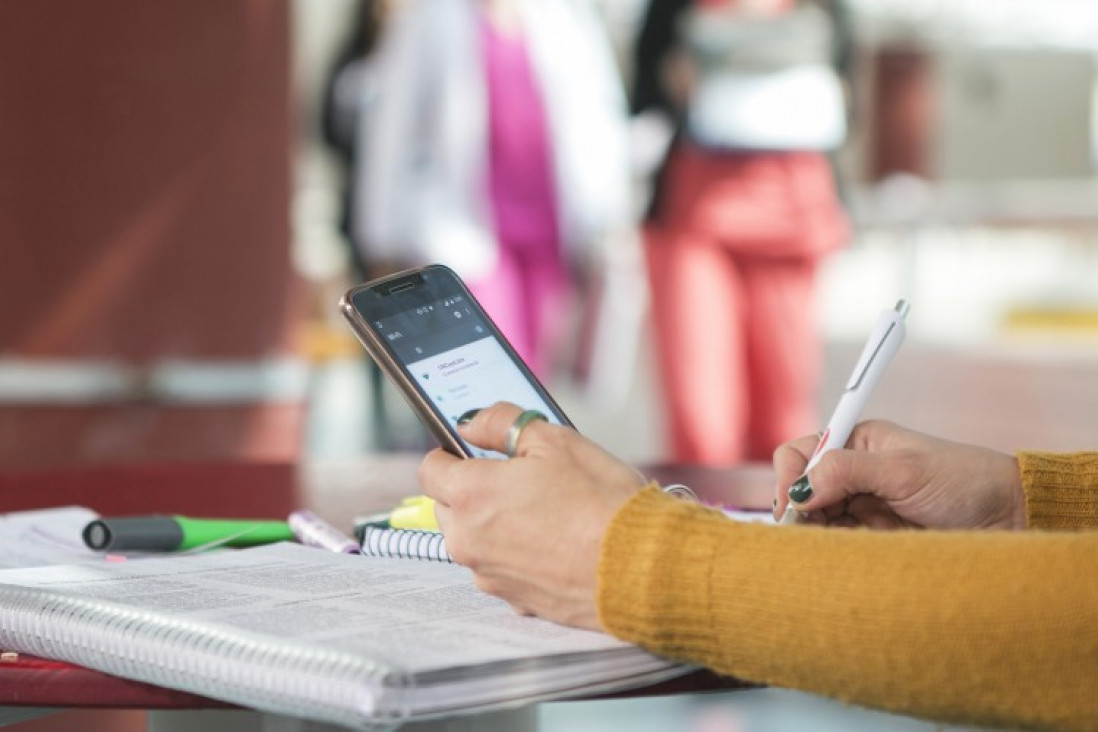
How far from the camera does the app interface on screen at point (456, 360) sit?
→ 1008mm

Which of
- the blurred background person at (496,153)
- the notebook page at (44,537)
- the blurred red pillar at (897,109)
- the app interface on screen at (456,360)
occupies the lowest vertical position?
the notebook page at (44,537)

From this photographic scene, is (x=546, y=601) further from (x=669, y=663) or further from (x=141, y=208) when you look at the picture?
(x=141, y=208)

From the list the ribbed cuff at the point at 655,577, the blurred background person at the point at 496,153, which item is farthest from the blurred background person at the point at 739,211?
the ribbed cuff at the point at 655,577

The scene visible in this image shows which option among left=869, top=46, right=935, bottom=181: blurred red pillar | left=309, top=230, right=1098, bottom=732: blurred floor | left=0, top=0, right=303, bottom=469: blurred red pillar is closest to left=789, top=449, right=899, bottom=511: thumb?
left=309, top=230, right=1098, bottom=732: blurred floor

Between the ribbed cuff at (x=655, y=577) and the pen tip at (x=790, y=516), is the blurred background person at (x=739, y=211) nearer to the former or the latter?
the pen tip at (x=790, y=516)

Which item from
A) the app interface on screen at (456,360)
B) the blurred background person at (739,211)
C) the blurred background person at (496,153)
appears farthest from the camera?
the blurred background person at (496,153)

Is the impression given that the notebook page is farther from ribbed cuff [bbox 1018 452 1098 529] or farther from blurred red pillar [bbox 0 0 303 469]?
blurred red pillar [bbox 0 0 303 469]

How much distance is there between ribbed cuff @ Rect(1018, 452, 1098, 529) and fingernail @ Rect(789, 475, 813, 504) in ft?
0.54

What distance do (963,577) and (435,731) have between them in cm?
28

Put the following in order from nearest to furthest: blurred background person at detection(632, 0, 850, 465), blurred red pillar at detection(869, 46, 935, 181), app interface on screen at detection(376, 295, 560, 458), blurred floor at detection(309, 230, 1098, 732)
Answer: app interface on screen at detection(376, 295, 560, 458) → blurred floor at detection(309, 230, 1098, 732) → blurred background person at detection(632, 0, 850, 465) → blurred red pillar at detection(869, 46, 935, 181)

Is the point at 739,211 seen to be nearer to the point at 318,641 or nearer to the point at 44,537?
the point at 44,537

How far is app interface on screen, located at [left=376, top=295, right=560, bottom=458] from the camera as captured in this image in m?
1.01

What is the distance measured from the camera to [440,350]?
103 centimetres

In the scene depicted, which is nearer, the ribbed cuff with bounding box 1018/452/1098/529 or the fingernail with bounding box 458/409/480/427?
the fingernail with bounding box 458/409/480/427
